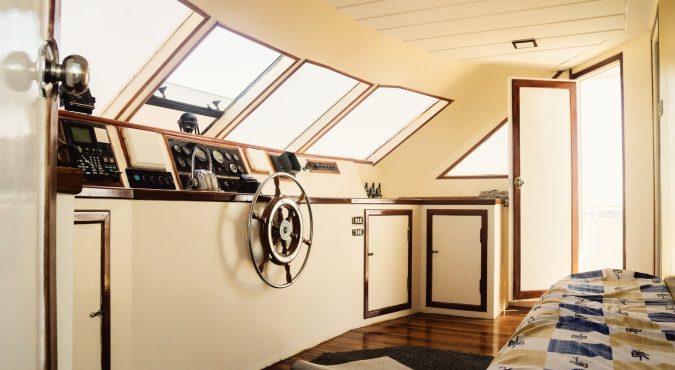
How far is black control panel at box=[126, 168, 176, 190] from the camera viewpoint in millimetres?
2641

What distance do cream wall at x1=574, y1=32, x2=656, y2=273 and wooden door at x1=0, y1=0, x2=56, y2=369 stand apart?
12.9 feet

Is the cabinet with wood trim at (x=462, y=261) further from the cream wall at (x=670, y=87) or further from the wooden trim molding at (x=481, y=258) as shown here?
the cream wall at (x=670, y=87)

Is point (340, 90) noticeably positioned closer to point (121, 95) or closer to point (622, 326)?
point (121, 95)

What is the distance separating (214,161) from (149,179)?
57cm

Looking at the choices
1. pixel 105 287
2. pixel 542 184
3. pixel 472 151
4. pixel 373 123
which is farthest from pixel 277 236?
pixel 472 151

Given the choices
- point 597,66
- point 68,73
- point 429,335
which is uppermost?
point 597,66

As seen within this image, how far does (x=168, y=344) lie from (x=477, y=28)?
2.69 m

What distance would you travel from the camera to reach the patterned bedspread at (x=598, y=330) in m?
1.09

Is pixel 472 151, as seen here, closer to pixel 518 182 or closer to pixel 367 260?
pixel 518 182

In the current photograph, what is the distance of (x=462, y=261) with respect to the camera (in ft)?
14.4

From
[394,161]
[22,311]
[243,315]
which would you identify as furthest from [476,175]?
[22,311]

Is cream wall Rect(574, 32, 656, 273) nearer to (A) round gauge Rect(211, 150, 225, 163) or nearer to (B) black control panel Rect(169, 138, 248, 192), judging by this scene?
(B) black control panel Rect(169, 138, 248, 192)

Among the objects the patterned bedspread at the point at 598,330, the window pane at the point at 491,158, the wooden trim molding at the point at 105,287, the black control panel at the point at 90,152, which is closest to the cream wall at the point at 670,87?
the patterned bedspread at the point at 598,330

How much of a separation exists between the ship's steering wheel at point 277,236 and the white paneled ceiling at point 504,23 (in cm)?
119
